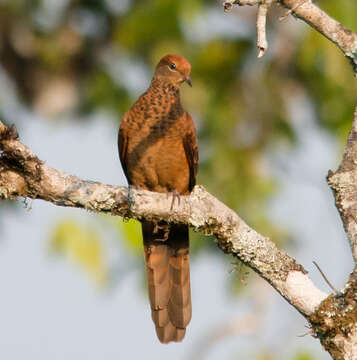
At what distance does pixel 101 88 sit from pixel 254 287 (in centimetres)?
220

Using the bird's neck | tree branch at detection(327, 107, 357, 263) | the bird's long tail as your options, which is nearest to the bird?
the bird's long tail

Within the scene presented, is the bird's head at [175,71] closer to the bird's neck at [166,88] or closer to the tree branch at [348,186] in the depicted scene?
the bird's neck at [166,88]

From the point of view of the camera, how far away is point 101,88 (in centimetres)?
818

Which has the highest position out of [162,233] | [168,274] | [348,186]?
[162,233]

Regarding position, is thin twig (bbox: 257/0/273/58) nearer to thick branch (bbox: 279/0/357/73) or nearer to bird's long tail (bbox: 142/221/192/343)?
thick branch (bbox: 279/0/357/73)

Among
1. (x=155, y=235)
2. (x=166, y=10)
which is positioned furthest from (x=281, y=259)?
(x=166, y=10)

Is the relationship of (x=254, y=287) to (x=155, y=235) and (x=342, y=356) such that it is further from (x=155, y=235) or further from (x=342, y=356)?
(x=342, y=356)

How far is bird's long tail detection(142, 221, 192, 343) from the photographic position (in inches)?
210

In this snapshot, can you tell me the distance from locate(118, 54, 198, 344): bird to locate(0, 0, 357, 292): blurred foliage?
88 cm

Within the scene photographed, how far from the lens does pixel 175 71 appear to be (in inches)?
234

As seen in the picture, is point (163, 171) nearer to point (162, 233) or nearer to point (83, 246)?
point (162, 233)

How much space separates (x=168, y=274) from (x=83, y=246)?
126cm

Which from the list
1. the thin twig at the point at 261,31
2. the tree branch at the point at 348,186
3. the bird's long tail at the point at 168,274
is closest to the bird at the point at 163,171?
the bird's long tail at the point at 168,274

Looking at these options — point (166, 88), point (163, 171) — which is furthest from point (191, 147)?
point (166, 88)
